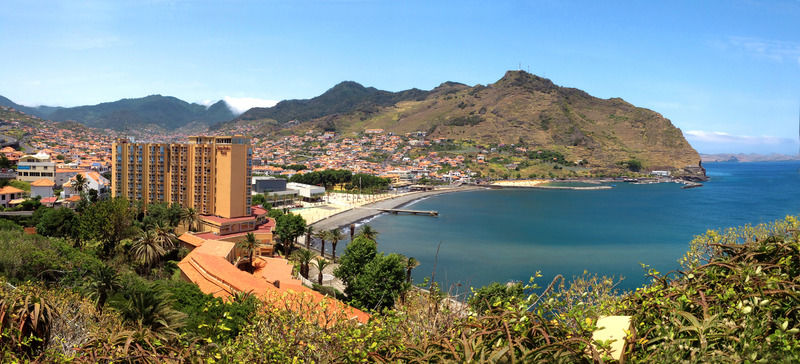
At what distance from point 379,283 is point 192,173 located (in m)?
20.7

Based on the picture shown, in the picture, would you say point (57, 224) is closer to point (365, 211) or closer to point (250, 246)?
point (250, 246)

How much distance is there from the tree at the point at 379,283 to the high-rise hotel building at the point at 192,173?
14.9 metres

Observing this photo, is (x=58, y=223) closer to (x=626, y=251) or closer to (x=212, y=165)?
(x=212, y=165)

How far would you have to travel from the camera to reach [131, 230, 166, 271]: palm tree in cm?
2341

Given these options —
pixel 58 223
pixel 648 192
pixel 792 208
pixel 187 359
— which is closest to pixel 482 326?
pixel 187 359

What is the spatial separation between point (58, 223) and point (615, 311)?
3236 cm

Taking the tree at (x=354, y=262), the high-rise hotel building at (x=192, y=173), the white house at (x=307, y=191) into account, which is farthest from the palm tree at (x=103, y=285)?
the white house at (x=307, y=191)

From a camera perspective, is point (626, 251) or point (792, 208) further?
point (792, 208)

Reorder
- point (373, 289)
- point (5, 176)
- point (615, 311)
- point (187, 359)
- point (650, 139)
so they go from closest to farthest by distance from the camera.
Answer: point (187, 359) < point (615, 311) < point (373, 289) < point (5, 176) < point (650, 139)

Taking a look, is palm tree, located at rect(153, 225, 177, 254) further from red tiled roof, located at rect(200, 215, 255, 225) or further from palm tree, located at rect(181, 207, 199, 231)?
palm tree, located at rect(181, 207, 199, 231)

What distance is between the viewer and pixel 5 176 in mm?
39250

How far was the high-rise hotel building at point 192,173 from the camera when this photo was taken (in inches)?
1315

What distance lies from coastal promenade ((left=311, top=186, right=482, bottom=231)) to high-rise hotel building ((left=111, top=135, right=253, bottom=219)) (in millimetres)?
14231

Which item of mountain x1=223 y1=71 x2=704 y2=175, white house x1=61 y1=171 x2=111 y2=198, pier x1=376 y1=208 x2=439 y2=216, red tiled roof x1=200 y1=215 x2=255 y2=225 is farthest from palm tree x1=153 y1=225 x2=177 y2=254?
mountain x1=223 y1=71 x2=704 y2=175
